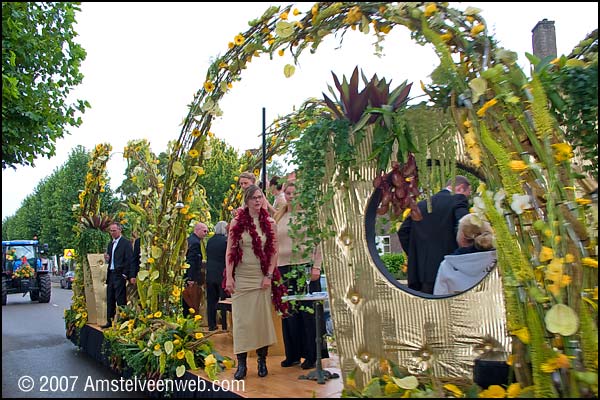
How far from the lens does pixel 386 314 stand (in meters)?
3.46

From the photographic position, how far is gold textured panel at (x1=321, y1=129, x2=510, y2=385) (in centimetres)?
317

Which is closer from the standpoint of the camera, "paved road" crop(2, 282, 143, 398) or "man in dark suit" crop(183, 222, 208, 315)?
"paved road" crop(2, 282, 143, 398)

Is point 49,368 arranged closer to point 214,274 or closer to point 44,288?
point 214,274

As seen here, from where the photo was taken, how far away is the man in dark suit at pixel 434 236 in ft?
14.0

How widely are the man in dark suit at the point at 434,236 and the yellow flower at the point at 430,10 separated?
160cm

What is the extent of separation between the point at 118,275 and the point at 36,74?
4.40m

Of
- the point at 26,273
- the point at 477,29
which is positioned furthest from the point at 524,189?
the point at 26,273

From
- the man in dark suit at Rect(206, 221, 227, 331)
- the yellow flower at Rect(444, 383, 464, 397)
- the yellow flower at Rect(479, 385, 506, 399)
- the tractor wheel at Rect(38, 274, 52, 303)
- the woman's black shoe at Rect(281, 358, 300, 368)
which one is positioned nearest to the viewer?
the yellow flower at Rect(479, 385, 506, 399)

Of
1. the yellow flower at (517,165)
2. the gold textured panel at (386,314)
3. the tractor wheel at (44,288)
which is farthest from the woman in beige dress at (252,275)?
the tractor wheel at (44,288)

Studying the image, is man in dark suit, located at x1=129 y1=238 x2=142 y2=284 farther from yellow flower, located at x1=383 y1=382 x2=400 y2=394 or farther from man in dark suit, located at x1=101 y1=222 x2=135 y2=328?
yellow flower, located at x1=383 y1=382 x2=400 y2=394

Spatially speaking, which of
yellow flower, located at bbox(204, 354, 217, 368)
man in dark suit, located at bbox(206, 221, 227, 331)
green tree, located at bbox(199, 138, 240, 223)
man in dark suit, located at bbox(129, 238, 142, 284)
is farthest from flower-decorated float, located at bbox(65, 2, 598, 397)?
green tree, located at bbox(199, 138, 240, 223)

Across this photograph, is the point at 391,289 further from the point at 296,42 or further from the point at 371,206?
the point at 296,42

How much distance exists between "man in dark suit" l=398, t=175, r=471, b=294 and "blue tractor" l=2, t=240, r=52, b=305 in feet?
55.2

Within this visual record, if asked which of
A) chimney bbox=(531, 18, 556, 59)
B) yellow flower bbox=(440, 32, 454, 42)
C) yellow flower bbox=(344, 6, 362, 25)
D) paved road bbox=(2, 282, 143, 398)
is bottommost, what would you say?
paved road bbox=(2, 282, 143, 398)
